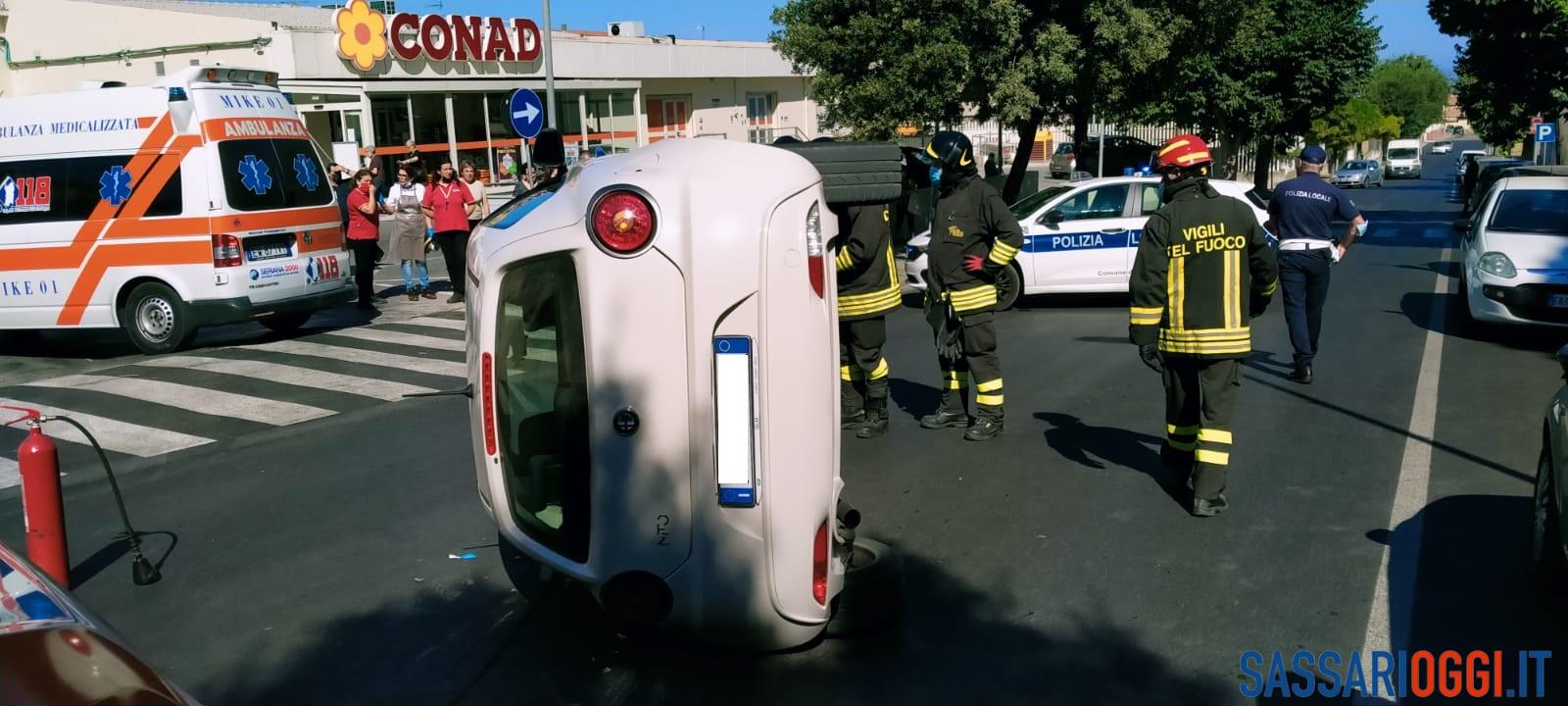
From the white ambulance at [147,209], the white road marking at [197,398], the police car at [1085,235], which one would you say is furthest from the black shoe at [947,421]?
the white ambulance at [147,209]

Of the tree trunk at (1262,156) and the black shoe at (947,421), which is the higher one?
the tree trunk at (1262,156)

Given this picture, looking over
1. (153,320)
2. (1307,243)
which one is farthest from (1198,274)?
(153,320)

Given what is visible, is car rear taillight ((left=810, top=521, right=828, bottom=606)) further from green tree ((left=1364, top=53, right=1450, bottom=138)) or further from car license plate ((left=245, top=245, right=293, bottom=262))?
green tree ((left=1364, top=53, right=1450, bottom=138))

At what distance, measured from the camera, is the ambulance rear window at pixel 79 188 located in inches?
442

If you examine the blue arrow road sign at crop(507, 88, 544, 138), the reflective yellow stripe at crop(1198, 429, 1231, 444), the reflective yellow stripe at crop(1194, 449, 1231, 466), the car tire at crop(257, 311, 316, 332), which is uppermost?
the blue arrow road sign at crop(507, 88, 544, 138)

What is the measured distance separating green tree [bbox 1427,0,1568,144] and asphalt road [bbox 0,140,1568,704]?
16.4 metres

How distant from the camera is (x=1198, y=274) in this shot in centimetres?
593

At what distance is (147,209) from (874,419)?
7.50 meters

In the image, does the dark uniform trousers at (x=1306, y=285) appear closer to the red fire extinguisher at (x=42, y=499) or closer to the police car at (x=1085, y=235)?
the police car at (x=1085, y=235)

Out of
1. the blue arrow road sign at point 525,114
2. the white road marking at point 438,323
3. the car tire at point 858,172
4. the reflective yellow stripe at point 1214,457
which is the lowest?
the white road marking at point 438,323

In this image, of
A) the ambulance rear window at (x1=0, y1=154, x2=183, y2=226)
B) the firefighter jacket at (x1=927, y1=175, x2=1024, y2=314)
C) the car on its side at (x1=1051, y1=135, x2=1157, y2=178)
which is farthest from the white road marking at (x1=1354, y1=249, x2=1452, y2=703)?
the car on its side at (x1=1051, y1=135, x2=1157, y2=178)

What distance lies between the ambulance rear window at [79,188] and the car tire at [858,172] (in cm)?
874

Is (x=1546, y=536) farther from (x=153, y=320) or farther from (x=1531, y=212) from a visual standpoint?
(x=153, y=320)

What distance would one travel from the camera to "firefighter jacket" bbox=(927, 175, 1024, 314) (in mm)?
7484
